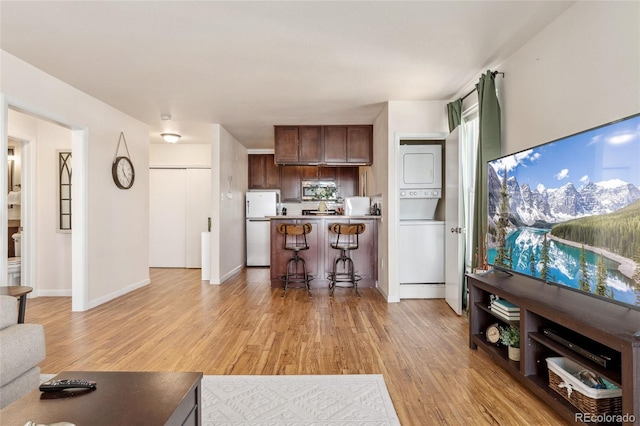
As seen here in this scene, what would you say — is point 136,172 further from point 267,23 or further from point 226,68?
point 267,23

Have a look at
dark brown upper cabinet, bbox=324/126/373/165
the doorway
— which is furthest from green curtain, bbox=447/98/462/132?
the doorway

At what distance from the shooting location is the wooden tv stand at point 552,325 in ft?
4.55

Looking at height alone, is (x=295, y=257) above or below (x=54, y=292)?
above

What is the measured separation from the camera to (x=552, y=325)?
2104mm

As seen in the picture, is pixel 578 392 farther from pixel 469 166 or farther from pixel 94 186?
pixel 94 186

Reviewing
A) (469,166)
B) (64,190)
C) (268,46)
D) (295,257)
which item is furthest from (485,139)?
(64,190)

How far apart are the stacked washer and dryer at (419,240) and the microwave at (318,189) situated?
3077 mm

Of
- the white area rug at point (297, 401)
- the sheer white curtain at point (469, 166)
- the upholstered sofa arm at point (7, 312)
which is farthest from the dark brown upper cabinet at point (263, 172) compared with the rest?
the upholstered sofa arm at point (7, 312)

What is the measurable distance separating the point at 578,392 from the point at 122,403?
2.09 meters

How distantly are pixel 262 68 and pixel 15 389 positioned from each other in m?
2.94

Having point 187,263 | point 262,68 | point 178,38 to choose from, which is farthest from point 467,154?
point 187,263

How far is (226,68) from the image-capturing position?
328 cm

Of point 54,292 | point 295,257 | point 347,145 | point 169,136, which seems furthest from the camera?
point 169,136

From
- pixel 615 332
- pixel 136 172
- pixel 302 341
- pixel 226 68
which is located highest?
pixel 226 68
